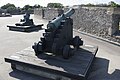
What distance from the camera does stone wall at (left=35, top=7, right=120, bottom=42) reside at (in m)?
8.55

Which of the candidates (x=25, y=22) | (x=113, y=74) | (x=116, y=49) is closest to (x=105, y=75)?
(x=113, y=74)

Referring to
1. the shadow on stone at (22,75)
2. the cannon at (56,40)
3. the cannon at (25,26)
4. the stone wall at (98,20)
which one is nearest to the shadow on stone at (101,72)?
the cannon at (56,40)

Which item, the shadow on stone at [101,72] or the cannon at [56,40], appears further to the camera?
the cannon at [56,40]

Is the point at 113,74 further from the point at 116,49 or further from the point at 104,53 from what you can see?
the point at 116,49

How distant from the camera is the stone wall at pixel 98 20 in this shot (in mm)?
8555

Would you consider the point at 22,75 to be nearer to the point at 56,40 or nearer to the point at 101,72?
the point at 56,40

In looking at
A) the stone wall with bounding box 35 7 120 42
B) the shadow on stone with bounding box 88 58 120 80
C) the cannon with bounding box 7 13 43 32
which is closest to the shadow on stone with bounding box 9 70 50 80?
the shadow on stone with bounding box 88 58 120 80

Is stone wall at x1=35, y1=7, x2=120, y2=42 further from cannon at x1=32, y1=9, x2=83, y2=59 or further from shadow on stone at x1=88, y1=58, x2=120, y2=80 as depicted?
cannon at x1=32, y1=9, x2=83, y2=59

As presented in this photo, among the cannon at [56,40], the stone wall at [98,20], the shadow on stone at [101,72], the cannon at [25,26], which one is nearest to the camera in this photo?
the shadow on stone at [101,72]

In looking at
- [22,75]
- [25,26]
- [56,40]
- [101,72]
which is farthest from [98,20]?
[22,75]

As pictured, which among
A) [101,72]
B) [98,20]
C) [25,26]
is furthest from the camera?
[25,26]

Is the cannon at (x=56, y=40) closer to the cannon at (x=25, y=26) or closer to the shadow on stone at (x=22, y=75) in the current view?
the shadow on stone at (x=22, y=75)

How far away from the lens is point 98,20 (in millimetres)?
9648

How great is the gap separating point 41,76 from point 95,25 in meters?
5.89
